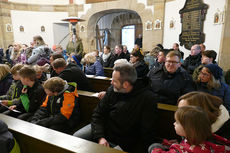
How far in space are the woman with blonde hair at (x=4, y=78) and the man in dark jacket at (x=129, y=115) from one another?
83.9 inches

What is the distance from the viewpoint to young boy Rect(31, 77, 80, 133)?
2203 mm

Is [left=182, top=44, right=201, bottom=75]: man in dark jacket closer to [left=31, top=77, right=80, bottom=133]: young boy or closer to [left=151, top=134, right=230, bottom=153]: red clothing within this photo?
[left=31, top=77, right=80, bottom=133]: young boy

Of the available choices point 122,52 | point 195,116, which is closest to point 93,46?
point 122,52

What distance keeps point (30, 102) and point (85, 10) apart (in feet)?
30.4

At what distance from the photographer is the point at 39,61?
14.7ft

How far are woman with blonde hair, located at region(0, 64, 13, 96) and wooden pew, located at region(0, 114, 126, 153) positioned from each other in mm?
1736

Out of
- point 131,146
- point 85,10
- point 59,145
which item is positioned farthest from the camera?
point 85,10

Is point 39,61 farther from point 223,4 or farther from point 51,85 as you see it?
point 223,4

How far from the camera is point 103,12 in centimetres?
1072

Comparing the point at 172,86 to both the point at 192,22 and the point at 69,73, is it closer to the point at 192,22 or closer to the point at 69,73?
the point at 69,73

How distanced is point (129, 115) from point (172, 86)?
899 mm

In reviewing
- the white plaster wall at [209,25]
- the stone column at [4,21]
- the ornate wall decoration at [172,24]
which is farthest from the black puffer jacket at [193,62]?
the stone column at [4,21]

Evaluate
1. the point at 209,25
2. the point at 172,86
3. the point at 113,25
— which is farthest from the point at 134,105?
the point at 113,25

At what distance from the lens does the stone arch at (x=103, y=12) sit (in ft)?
29.0
